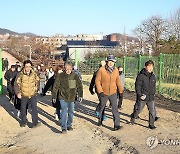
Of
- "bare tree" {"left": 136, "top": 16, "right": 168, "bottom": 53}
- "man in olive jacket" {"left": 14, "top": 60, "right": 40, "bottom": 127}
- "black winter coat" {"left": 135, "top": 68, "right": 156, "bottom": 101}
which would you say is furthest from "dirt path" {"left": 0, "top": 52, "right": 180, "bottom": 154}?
"bare tree" {"left": 136, "top": 16, "right": 168, "bottom": 53}

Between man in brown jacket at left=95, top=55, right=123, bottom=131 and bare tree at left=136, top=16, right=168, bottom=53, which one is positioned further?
bare tree at left=136, top=16, right=168, bottom=53

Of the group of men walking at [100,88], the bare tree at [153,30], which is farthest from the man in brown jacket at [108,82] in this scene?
the bare tree at [153,30]

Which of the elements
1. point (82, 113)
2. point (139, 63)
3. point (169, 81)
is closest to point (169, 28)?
point (139, 63)

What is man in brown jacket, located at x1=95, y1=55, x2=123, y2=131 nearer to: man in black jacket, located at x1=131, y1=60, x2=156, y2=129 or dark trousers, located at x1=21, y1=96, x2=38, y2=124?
man in black jacket, located at x1=131, y1=60, x2=156, y2=129

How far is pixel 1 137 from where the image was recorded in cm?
812

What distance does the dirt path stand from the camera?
22.0ft

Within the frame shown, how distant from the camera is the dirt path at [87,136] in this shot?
264 inches

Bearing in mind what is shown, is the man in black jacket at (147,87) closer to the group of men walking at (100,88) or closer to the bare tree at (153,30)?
the group of men walking at (100,88)

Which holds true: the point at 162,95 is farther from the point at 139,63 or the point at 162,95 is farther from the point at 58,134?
the point at 58,134

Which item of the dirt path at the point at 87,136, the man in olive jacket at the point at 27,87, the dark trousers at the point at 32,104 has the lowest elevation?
the dirt path at the point at 87,136

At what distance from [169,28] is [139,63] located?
82.4 feet

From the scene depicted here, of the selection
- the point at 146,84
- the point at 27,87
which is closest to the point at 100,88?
the point at 146,84

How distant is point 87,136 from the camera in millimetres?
7805

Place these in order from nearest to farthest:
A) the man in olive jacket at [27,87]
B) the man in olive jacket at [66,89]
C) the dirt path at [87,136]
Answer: the dirt path at [87,136] → the man in olive jacket at [66,89] → the man in olive jacket at [27,87]
